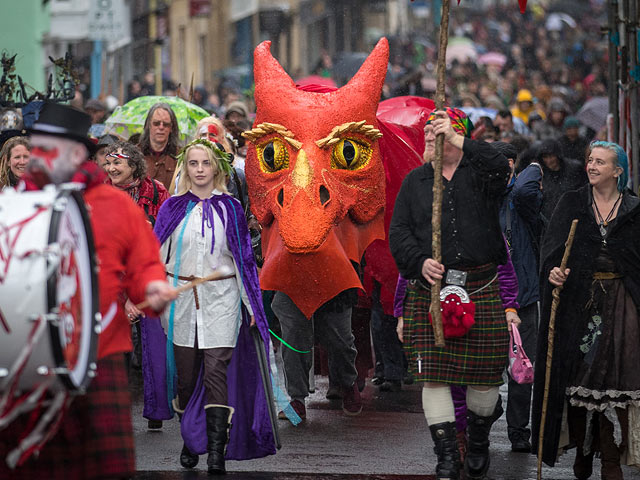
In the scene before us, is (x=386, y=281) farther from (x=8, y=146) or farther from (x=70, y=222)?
(x=70, y=222)

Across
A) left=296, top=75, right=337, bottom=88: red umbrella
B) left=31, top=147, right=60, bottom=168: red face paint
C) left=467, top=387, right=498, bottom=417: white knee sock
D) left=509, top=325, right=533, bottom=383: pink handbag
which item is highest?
left=296, top=75, right=337, bottom=88: red umbrella

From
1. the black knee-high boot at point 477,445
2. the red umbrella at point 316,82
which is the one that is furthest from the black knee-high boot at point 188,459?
the red umbrella at point 316,82

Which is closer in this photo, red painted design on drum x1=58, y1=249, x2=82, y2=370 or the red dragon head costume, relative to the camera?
Result: red painted design on drum x1=58, y1=249, x2=82, y2=370

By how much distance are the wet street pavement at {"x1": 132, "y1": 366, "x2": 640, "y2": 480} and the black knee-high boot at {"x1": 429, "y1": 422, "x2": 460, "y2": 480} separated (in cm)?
57

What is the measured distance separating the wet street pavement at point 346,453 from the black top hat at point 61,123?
2.95 meters

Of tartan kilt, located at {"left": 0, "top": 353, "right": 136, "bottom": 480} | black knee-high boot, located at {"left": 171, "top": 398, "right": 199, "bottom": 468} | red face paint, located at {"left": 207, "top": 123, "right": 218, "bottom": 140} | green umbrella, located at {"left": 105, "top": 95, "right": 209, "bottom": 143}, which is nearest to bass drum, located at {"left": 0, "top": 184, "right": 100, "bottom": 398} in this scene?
tartan kilt, located at {"left": 0, "top": 353, "right": 136, "bottom": 480}

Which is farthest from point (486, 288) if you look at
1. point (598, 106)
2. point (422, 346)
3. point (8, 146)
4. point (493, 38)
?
point (493, 38)

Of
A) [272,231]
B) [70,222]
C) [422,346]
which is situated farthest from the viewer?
[272,231]

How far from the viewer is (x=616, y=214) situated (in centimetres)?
763

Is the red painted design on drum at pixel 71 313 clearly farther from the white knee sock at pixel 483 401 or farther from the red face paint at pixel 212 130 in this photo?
the red face paint at pixel 212 130

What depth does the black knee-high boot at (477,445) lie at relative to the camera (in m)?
7.58

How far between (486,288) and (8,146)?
350 cm

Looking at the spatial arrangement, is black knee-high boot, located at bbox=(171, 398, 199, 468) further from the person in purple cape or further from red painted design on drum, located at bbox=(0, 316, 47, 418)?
red painted design on drum, located at bbox=(0, 316, 47, 418)

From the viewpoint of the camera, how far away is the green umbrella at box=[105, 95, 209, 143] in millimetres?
12141
